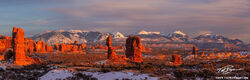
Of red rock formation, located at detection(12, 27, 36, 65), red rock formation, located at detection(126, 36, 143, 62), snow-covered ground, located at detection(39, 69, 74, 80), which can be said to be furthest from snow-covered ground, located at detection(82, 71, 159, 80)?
red rock formation, located at detection(12, 27, 36, 65)

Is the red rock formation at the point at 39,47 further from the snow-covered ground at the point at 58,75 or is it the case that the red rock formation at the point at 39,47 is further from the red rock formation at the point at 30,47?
the snow-covered ground at the point at 58,75

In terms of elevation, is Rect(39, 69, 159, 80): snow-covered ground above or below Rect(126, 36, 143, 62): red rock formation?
below

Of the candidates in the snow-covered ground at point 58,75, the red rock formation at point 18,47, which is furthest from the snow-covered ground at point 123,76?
the red rock formation at point 18,47

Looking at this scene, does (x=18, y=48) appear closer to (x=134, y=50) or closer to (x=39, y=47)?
(x=134, y=50)

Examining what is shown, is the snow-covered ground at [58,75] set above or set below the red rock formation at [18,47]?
below

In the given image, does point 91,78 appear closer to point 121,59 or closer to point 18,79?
point 18,79

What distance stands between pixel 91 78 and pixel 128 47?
2847cm

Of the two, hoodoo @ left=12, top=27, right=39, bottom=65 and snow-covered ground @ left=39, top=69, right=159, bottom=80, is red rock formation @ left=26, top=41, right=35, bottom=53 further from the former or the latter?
snow-covered ground @ left=39, top=69, right=159, bottom=80

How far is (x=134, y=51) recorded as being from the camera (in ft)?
165

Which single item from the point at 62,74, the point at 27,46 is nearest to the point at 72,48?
the point at 27,46

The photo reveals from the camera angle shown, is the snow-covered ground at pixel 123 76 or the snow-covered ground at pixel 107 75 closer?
the snow-covered ground at pixel 123 76

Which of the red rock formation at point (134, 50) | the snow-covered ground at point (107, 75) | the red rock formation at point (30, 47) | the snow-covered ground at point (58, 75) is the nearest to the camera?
the snow-covered ground at point (107, 75)

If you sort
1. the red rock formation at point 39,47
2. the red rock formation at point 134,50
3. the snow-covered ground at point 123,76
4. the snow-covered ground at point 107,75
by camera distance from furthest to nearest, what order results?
the red rock formation at point 39,47, the red rock formation at point 134,50, the snow-covered ground at point 107,75, the snow-covered ground at point 123,76

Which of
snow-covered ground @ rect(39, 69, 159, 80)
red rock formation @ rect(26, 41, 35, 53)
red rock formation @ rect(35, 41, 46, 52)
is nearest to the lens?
snow-covered ground @ rect(39, 69, 159, 80)
